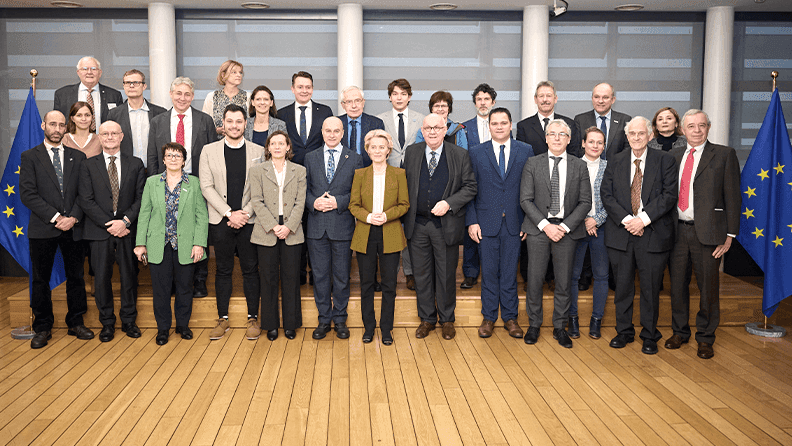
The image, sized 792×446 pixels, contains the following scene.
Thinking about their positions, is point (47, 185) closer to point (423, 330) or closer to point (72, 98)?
point (72, 98)

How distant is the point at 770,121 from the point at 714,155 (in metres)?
1.03

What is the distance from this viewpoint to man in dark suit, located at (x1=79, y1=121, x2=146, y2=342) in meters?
4.67

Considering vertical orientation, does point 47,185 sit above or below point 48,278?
above

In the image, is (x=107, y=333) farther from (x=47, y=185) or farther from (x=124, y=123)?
(x=124, y=123)

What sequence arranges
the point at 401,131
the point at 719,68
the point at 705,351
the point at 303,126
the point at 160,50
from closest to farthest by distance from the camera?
the point at 705,351
the point at 303,126
the point at 401,131
the point at 160,50
the point at 719,68

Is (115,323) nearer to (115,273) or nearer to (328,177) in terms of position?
(115,273)

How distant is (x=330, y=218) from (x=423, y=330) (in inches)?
45.2

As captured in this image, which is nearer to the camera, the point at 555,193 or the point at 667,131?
the point at 555,193

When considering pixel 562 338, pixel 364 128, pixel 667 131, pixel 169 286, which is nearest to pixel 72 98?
pixel 169 286

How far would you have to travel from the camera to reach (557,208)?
4633mm

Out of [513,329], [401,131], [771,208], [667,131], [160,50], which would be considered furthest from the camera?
→ [160,50]

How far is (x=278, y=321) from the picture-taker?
4.86 meters

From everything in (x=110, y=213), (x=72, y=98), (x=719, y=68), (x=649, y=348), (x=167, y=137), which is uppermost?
(x=719, y=68)

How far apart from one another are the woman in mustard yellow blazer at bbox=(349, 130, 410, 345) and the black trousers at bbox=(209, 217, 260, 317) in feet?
2.72
